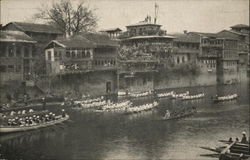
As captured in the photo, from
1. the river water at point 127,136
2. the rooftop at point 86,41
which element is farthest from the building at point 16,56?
the rooftop at point 86,41

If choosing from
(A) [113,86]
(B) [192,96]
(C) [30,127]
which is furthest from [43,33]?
(B) [192,96]

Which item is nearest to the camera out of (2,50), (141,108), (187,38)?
(2,50)

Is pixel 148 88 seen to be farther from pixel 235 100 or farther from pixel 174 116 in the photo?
pixel 174 116

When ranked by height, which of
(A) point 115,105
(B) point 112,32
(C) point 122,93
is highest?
(B) point 112,32

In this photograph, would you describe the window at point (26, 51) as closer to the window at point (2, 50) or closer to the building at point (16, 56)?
the building at point (16, 56)

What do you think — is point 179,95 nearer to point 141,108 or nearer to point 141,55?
point 141,108

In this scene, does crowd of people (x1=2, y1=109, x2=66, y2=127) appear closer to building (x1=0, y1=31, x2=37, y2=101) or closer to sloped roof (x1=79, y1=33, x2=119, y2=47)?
building (x1=0, y1=31, x2=37, y2=101)
